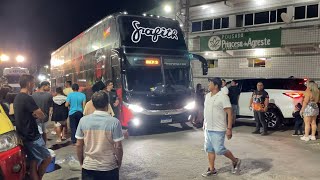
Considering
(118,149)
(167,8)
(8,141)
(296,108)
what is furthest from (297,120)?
(167,8)

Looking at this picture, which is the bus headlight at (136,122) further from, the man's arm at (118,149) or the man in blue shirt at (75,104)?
the man's arm at (118,149)

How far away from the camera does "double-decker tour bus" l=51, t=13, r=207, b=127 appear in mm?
10328

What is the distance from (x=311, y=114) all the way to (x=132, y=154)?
5216mm

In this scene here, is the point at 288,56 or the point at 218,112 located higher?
the point at 288,56

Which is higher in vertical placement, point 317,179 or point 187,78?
point 187,78

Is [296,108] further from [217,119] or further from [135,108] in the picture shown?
[217,119]

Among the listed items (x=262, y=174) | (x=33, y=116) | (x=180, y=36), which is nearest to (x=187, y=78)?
(x=180, y=36)

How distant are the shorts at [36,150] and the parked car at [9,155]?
78cm

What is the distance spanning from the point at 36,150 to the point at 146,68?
5.90 m

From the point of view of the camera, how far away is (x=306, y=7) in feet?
63.7

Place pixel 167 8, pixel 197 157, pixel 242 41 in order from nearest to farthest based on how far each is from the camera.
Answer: pixel 197 157 < pixel 242 41 < pixel 167 8

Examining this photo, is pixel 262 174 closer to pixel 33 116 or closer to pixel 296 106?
pixel 33 116

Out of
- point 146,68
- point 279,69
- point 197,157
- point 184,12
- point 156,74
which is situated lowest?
point 197,157

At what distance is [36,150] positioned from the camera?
16.7ft
